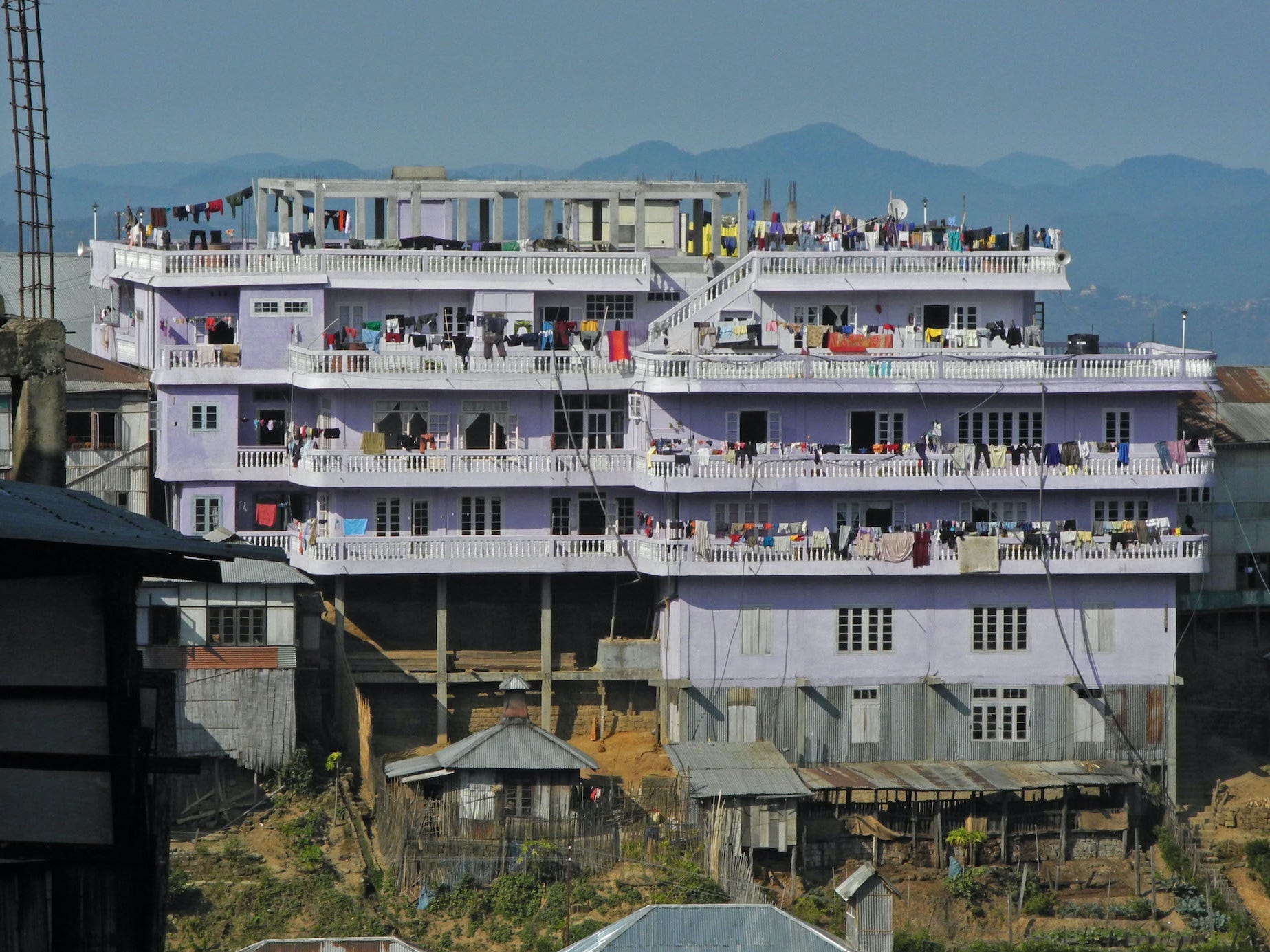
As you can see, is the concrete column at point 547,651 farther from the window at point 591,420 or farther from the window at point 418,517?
the window at point 591,420

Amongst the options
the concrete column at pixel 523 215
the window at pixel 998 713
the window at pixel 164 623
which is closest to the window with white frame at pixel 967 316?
the window at pixel 998 713

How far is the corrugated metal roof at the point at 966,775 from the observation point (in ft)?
163

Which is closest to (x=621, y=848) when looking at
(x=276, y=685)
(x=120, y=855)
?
(x=276, y=685)

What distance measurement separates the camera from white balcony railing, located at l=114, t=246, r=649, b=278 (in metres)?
55.1

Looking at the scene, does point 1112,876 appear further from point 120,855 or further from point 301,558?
point 120,855

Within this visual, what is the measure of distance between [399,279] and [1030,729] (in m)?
19.2

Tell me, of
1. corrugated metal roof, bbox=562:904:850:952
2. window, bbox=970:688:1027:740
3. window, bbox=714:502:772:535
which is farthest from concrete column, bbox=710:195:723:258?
corrugated metal roof, bbox=562:904:850:952

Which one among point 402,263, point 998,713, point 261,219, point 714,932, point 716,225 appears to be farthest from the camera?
point 716,225

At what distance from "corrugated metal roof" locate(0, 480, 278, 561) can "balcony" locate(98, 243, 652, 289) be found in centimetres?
3938

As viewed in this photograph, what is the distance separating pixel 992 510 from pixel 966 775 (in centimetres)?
650

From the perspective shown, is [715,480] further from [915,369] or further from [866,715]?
[866,715]

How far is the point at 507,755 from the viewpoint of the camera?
48062 millimetres

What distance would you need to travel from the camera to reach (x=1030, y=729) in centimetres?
5253

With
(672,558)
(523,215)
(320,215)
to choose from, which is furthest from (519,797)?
(523,215)
